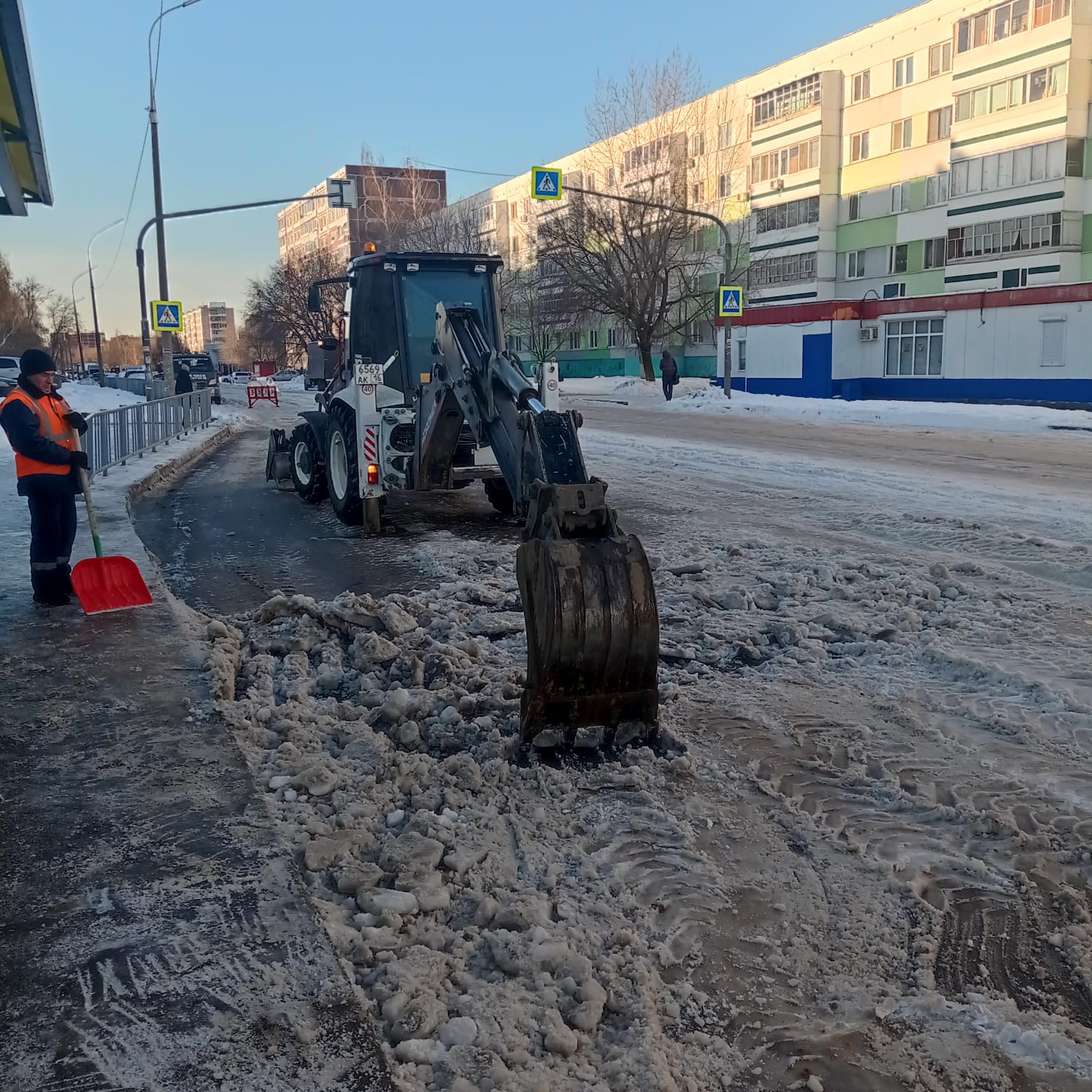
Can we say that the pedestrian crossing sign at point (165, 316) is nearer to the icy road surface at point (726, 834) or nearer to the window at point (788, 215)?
the icy road surface at point (726, 834)

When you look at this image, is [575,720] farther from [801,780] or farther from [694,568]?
[694,568]

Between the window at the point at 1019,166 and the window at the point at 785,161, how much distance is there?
31.1 ft

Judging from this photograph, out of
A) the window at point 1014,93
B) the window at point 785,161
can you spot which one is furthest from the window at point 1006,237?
the window at point 785,161

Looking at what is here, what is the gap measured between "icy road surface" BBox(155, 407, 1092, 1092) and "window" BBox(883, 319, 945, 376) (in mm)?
33040

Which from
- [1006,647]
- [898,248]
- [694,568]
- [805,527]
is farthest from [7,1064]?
[898,248]

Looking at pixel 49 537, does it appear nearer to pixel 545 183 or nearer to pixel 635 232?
pixel 545 183

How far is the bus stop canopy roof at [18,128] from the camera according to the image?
827 cm

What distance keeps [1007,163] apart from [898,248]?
736 centimetres

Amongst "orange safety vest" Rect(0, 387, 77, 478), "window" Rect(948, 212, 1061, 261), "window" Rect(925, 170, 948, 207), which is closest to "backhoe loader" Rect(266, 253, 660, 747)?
"orange safety vest" Rect(0, 387, 77, 478)

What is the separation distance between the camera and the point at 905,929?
322 centimetres

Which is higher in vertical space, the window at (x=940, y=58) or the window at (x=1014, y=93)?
the window at (x=940, y=58)

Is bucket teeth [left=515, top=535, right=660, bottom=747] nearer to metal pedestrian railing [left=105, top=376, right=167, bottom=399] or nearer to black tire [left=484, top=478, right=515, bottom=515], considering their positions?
black tire [left=484, top=478, right=515, bottom=515]

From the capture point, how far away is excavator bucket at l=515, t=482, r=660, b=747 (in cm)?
429

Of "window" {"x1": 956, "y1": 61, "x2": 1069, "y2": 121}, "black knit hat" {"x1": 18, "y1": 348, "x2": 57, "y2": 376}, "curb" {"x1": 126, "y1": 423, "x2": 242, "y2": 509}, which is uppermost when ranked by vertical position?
"window" {"x1": 956, "y1": 61, "x2": 1069, "y2": 121}
